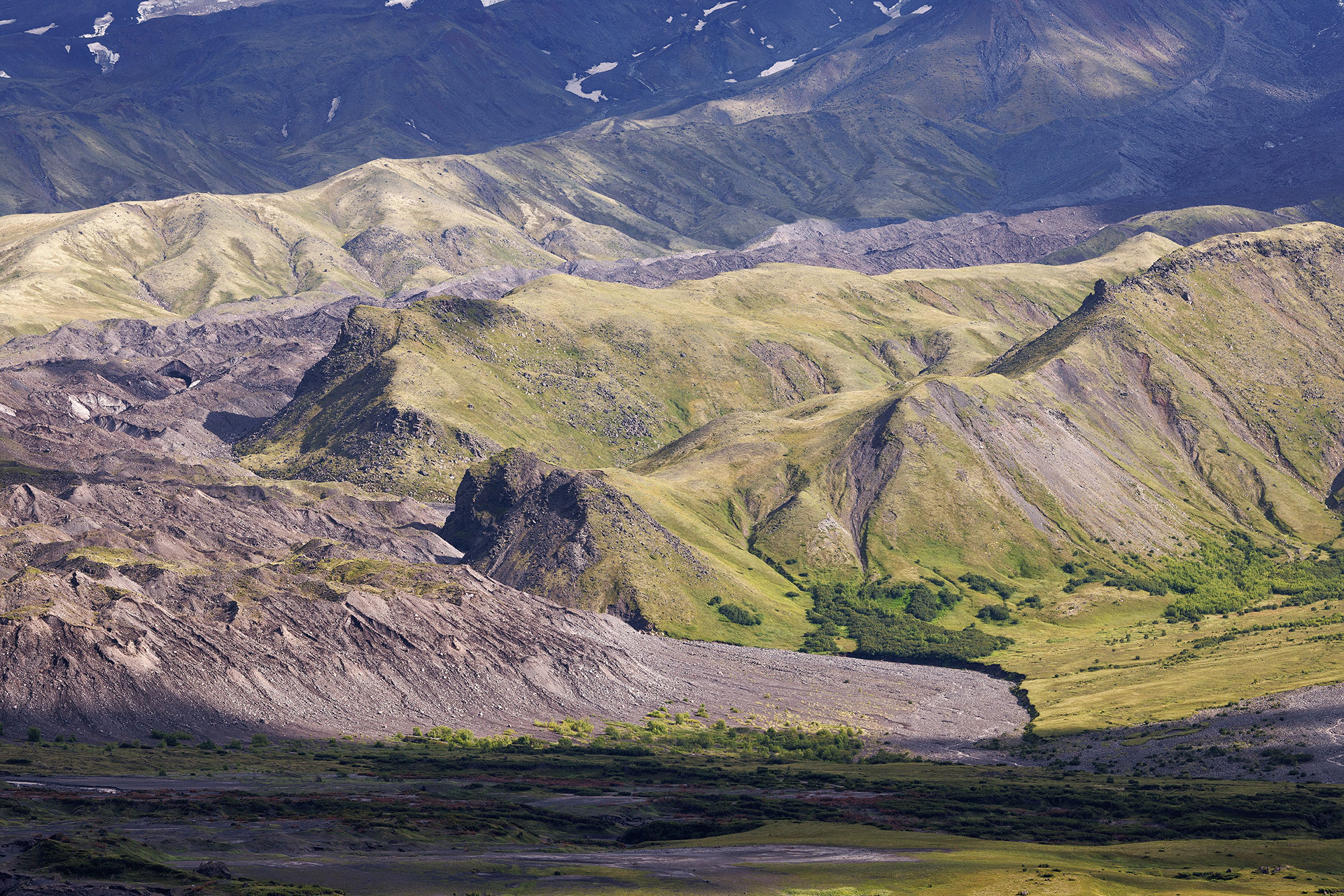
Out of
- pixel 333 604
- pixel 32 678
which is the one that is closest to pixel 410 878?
pixel 32 678

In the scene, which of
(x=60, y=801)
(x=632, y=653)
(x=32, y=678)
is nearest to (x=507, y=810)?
(x=60, y=801)

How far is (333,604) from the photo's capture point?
548ft

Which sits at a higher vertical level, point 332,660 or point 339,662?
point 332,660

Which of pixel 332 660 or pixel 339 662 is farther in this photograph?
pixel 339 662

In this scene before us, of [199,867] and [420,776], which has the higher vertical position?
[199,867]

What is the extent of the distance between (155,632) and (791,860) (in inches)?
3490

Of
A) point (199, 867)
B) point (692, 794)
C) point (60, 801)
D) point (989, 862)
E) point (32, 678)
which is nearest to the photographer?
point (199, 867)

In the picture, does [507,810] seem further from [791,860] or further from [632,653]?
[632,653]

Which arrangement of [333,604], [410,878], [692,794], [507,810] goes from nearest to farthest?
1. [410,878]
2. [507,810]
3. [692,794]
4. [333,604]

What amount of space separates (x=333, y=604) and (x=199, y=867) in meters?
93.1

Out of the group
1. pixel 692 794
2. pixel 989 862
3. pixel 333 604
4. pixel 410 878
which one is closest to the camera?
pixel 410 878

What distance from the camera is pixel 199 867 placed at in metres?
75.4

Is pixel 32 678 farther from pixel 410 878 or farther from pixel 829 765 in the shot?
pixel 829 765

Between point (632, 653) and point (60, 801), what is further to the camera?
point (632, 653)
